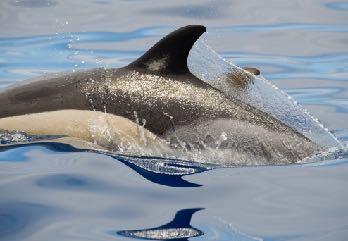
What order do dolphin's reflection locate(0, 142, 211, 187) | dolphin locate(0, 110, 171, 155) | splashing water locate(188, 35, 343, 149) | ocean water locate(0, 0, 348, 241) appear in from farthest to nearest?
splashing water locate(188, 35, 343, 149) → dolphin locate(0, 110, 171, 155) → dolphin's reflection locate(0, 142, 211, 187) → ocean water locate(0, 0, 348, 241)

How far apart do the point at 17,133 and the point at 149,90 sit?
4.06 ft

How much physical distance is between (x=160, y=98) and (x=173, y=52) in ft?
1.34

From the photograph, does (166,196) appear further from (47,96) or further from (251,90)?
(251,90)

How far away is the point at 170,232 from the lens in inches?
193

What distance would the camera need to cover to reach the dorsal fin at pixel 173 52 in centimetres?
681

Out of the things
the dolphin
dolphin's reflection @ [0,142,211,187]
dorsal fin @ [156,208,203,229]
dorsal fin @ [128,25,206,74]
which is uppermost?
dorsal fin @ [128,25,206,74]

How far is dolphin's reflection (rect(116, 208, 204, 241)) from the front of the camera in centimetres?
482

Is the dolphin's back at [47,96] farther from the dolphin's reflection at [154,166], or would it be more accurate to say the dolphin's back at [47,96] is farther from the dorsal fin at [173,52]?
the dorsal fin at [173,52]

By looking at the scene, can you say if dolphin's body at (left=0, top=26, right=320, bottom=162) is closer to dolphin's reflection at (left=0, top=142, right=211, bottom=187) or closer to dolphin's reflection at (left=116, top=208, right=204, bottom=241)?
dolphin's reflection at (left=0, top=142, right=211, bottom=187)

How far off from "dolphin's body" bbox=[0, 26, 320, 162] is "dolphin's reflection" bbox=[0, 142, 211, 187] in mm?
310

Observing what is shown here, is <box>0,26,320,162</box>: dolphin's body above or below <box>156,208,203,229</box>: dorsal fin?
above

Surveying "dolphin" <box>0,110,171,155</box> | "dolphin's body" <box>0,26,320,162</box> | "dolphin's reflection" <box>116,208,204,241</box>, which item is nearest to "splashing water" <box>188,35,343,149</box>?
"dolphin's body" <box>0,26,320,162</box>

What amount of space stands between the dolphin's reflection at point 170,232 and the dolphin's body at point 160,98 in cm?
174

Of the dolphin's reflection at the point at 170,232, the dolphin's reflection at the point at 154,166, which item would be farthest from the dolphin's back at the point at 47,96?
the dolphin's reflection at the point at 170,232
